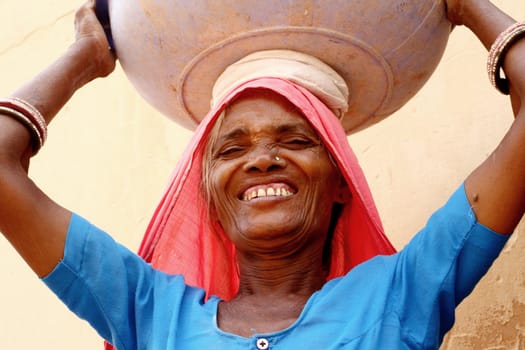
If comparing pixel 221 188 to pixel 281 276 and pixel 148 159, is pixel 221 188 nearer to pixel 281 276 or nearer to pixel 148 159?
pixel 281 276

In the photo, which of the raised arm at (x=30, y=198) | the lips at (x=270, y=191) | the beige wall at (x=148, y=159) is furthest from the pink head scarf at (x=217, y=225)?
the beige wall at (x=148, y=159)

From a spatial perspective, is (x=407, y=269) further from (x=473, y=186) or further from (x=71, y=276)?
(x=71, y=276)

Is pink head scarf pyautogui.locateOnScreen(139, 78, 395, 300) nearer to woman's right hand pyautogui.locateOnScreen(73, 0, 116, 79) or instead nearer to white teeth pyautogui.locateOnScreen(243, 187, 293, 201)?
white teeth pyautogui.locateOnScreen(243, 187, 293, 201)

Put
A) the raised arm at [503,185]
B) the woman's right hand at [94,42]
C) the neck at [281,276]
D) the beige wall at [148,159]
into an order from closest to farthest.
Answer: the raised arm at [503,185] → the neck at [281,276] → the woman's right hand at [94,42] → the beige wall at [148,159]

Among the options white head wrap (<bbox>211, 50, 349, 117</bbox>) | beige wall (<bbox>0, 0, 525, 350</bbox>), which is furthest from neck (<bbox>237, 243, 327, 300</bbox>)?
beige wall (<bbox>0, 0, 525, 350</bbox>)

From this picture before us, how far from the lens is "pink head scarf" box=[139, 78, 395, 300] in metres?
1.94

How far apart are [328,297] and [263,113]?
36cm

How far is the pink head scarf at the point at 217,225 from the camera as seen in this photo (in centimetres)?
194

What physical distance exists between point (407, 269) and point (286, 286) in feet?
0.80

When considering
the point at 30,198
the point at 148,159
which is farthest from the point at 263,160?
the point at 148,159

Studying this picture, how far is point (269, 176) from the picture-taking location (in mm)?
1936

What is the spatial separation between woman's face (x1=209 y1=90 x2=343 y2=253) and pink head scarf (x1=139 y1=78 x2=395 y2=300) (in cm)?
4

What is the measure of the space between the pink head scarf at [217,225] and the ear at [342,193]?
15 millimetres

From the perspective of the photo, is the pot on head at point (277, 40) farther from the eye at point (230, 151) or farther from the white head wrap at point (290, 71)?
the eye at point (230, 151)
